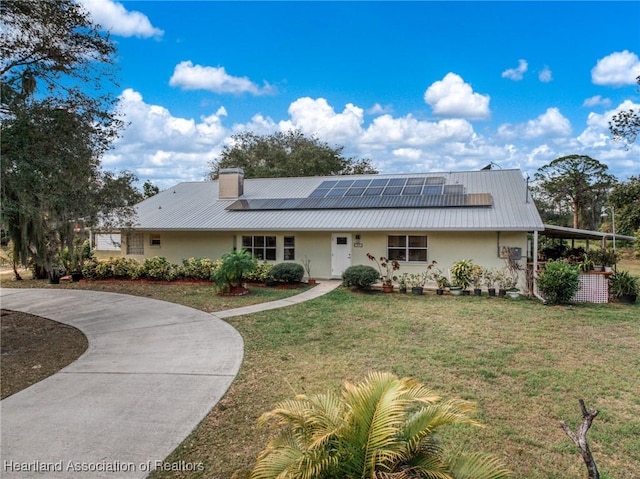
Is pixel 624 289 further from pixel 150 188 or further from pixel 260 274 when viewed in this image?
pixel 150 188

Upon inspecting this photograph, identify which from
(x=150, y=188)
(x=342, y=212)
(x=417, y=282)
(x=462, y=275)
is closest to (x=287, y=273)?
(x=342, y=212)

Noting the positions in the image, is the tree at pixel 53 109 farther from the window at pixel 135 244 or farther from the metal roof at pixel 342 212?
the window at pixel 135 244

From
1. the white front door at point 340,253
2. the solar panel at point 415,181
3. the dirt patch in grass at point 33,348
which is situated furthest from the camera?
the solar panel at point 415,181

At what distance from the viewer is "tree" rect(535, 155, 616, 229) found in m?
36.2

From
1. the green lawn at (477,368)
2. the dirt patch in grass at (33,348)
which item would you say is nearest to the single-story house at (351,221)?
the green lawn at (477,368)

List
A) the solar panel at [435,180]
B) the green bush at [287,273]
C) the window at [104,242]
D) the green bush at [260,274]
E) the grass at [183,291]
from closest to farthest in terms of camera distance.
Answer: the grass at [183,291], the green bush at [287,273], the green bush at [260,274], the solar panel at [435,180], the window at [104,242]

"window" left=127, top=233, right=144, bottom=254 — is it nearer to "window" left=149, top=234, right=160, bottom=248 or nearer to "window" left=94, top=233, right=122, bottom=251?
"window" left=149, top=234, right=160, bottom=248

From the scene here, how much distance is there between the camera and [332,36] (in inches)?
543

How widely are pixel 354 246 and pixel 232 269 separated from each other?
5.36 metres

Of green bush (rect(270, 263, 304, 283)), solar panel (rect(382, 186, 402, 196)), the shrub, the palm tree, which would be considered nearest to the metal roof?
solar panel (rect(382, 186, 402, 196))

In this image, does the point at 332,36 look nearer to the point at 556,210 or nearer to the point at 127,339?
the point at 127,339

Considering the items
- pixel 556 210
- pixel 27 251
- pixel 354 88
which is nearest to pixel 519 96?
pixel 354 88

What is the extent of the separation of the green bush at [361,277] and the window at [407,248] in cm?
233

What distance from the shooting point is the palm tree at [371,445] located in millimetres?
2170
